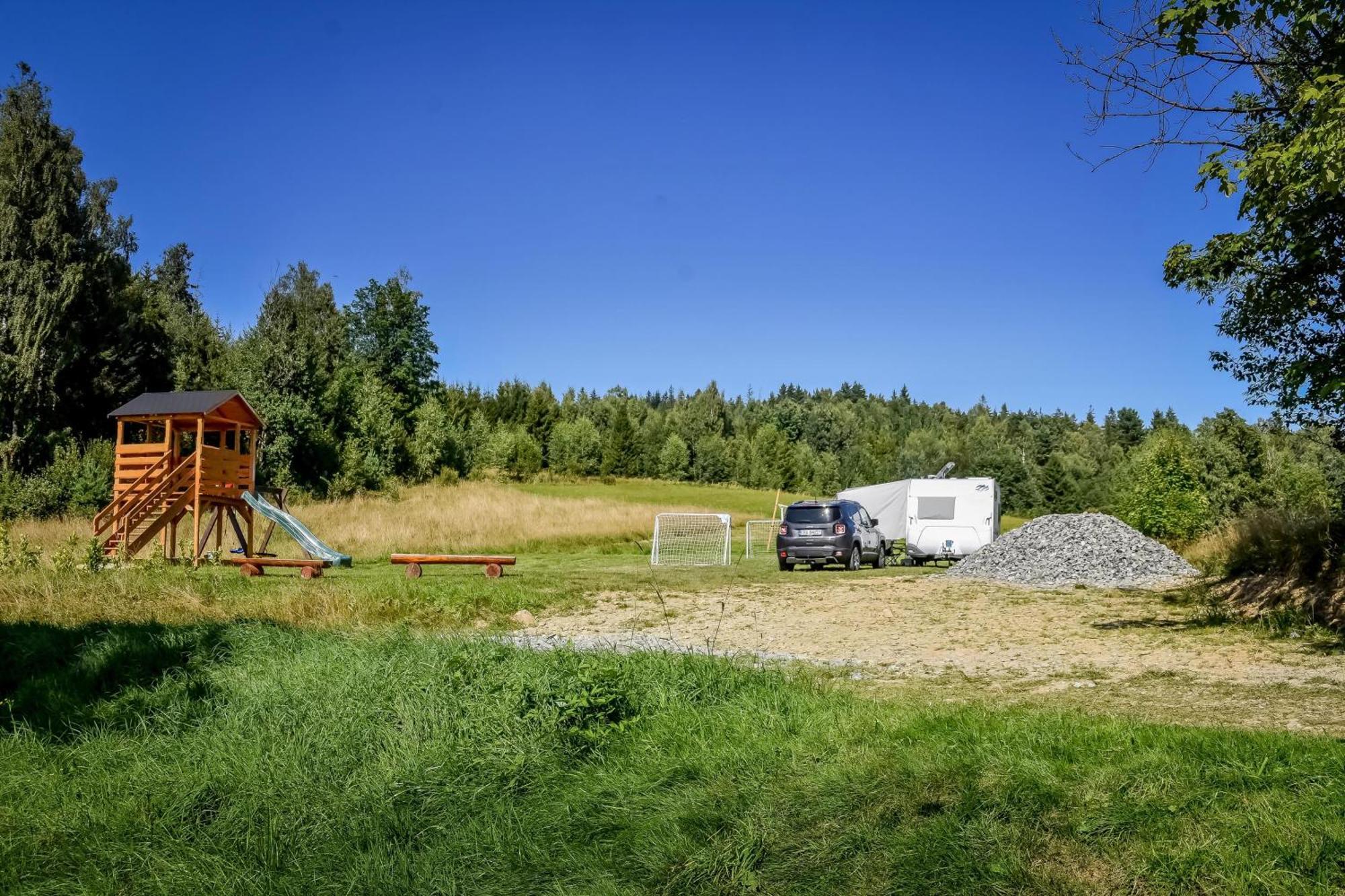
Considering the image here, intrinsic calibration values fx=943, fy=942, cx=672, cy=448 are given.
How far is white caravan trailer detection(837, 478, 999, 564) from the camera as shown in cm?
2892

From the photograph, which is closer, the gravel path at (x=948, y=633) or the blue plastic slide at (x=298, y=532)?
the gravel path at (x=948, y=633)

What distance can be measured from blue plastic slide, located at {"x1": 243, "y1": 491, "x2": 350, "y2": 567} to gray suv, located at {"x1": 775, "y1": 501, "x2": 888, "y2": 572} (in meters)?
10.5

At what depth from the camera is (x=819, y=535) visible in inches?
945

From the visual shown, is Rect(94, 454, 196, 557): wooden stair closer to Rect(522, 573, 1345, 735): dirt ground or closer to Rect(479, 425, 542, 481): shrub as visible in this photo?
Rect(522, 573, 1345, 735): dirt ground

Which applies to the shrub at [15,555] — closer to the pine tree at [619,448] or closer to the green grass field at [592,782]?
the green grass field at [592,782]

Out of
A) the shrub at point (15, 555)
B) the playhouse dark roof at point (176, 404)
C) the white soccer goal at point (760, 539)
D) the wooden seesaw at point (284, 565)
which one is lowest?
the white soccer goal at point (760, 539)

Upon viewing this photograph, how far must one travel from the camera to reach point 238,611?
1162 centimetres

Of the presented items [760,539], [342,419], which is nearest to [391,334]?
[342,419]

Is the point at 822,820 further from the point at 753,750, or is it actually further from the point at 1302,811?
the point at 1302,811

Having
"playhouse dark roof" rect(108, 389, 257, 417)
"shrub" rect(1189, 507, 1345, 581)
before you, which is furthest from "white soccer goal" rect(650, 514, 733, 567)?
"shrub" rect(1189, 507, 1345, 581)

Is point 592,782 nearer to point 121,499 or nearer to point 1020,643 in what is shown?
point 1020,643

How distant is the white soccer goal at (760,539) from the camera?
32244 millimetres

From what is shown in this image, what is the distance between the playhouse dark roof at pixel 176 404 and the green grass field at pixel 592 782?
684 inches

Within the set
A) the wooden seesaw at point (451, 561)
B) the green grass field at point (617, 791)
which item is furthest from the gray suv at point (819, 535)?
the green grass field at point (617, 791)
